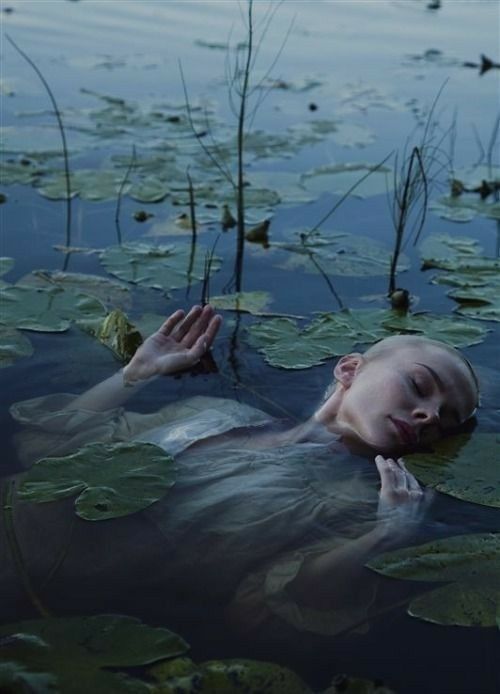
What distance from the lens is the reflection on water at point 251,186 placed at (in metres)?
1.84

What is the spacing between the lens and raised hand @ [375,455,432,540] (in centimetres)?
214

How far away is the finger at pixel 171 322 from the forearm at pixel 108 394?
19 centimetres

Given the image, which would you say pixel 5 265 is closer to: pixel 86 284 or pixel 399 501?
pixel 86 284

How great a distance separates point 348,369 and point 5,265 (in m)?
1.65

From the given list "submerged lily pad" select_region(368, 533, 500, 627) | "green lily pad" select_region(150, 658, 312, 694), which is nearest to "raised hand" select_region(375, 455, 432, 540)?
"submerged lily pad" select_region(368, 533, 500, 627)

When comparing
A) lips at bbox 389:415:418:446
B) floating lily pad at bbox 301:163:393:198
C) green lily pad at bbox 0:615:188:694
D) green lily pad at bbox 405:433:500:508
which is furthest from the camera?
floating lily pad at bbox 301:163:393:198

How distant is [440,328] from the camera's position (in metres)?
3.39

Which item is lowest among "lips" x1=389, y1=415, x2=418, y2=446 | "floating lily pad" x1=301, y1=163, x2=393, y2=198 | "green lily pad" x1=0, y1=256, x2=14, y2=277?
"lips" x1=389, y1=415, x2=418, y2=446

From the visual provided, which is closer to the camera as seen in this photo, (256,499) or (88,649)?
(88,649)

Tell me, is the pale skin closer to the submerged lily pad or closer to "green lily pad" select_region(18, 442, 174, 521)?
the submerged lily pad

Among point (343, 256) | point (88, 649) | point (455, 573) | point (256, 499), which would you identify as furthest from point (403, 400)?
point (343, 256)

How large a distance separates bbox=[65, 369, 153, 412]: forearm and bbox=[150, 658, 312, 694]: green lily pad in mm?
1203

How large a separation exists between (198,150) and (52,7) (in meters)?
5.57

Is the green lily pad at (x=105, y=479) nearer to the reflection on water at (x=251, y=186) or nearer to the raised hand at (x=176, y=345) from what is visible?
the reflection on water at (x=251, y=186)
